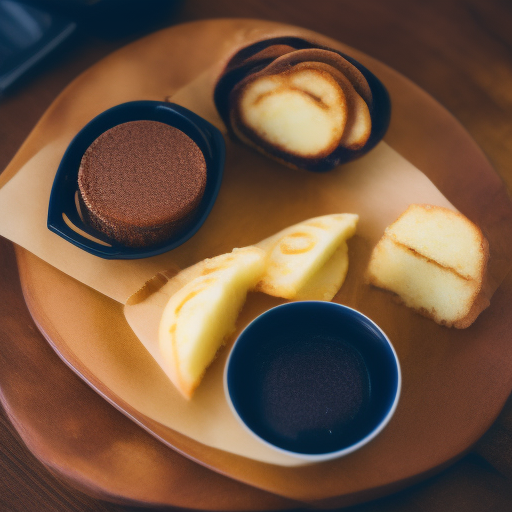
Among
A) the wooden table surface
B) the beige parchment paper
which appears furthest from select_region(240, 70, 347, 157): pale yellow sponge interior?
the wooden table surface

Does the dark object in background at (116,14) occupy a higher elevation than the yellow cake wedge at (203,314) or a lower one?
higher

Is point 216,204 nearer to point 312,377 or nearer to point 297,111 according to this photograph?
point 297,111

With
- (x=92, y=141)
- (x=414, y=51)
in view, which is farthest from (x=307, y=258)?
(x=414, y=51)

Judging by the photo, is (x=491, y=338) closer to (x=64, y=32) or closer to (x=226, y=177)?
(x=226, y=177)

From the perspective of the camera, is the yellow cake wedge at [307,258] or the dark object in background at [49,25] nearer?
the yellow cake wedge at [307,258]

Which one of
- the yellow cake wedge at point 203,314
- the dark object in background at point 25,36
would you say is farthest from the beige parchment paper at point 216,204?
the dark object in background at point 25,36

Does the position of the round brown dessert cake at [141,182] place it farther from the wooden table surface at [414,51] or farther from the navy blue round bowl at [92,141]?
the wooden table surface at [414,51]
